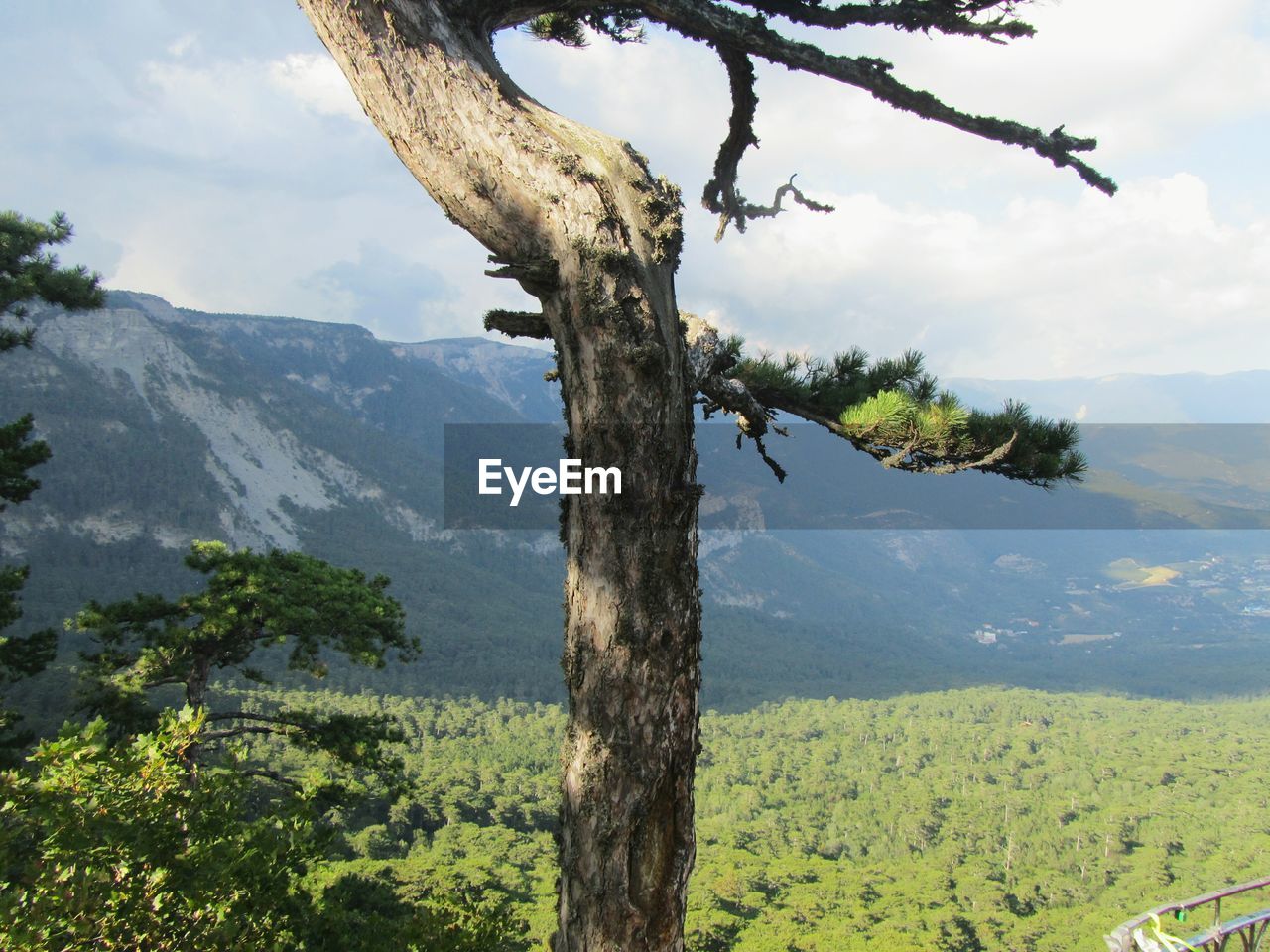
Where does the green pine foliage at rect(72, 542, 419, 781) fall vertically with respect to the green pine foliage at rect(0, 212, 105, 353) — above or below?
below

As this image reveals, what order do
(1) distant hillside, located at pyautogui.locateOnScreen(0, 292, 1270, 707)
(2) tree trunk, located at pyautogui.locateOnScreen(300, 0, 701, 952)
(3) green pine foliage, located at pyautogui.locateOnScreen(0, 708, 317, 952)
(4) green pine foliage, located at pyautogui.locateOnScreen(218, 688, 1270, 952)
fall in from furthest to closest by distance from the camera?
(1) distant hillside, located at pyautogui.locateOnScreen(0, 292, 1270, 707)
(4) green pine foliage, located at pyautogui.locateOnScreen(218, 688, 1270, 952)
(3) green pine foliage, located at pyautogui.locateOnScreen(0, 708, 317, 952)
(2) tree trunk, located at pyautogui.locateOnScreen(300, 0, 701, 952)

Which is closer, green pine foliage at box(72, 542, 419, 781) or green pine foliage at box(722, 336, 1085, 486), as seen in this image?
green pine foliage at box(722, 336, 1085, 486)

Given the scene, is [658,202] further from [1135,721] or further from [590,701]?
[1135,721]

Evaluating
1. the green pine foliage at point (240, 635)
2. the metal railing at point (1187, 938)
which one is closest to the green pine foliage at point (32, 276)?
the green pine foliage at point (240, 635)

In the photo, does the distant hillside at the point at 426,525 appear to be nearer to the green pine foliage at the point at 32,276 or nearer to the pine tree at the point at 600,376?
the green pine foliage at the point at 32,276

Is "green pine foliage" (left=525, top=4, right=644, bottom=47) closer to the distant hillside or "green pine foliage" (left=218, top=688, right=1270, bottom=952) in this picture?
"green pine foliage" (left=218, top=688, right=1270, bottom=952)

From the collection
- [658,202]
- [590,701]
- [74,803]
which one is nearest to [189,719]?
[74,803]

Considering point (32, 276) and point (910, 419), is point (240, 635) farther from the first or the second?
point (910, 419)

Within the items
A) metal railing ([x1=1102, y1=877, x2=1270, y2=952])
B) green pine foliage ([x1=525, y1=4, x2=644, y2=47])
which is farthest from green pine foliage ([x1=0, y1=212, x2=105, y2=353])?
metal railing ([x1=1102, y1=877, x2=1270, y2=952])

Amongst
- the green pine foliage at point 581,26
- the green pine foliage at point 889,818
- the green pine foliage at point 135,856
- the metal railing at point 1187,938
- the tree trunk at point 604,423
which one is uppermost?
the green pine foliage at point 581,26

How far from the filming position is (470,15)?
2.47 m

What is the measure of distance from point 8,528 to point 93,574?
328 inches

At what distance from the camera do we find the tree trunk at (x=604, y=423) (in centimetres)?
202

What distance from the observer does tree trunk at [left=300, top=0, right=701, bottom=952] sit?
202 cm
